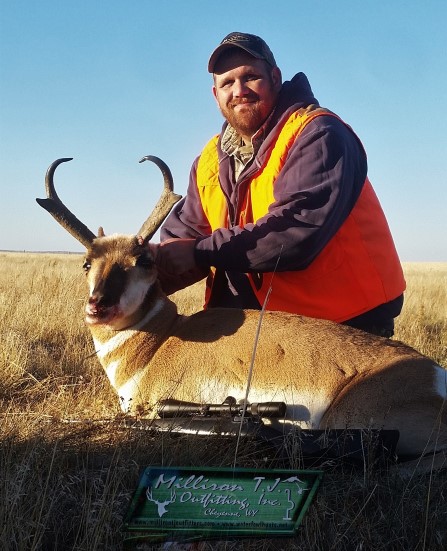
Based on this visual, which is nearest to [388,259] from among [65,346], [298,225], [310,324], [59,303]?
[298,225]

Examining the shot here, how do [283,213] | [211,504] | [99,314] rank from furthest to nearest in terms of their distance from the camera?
[283,213] < [99,314] < [211,504]

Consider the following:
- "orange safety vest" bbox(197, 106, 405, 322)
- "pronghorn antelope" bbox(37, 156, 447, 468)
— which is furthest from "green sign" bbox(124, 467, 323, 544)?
"orange safety vest" bbox(197, 106, 405, 322)

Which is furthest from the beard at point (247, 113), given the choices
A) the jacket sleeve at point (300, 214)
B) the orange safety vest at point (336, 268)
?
the jacket sleeve at point (300, 214)

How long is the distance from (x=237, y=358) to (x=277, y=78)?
3.21m

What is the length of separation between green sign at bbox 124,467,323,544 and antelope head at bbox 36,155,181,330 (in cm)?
261

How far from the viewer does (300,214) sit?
18.2 ft

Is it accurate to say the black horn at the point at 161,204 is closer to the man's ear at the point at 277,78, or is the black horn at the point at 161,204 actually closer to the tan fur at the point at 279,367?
the tan fur at the point at 279,367

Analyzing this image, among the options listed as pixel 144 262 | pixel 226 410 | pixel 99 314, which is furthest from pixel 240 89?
pixel 226 410

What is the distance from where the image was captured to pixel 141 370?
5070 mm

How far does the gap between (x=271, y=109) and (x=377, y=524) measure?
172 inches

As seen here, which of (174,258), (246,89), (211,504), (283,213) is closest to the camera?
(211,504)

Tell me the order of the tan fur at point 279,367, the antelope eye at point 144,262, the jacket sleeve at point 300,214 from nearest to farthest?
the tan fur at point 279,367, the antelope eye at point 144,262, the jacket sleeve at point 300,214

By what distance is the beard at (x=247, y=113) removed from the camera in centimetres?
642

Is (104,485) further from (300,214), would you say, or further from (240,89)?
(240,89)
